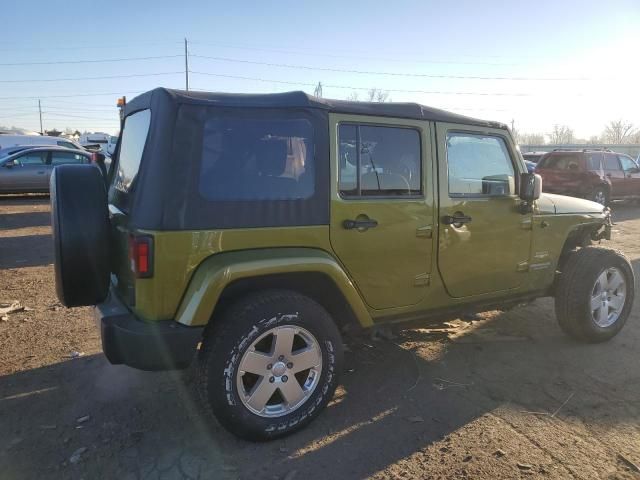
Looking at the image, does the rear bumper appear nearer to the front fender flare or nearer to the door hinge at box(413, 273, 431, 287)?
the front fender flare

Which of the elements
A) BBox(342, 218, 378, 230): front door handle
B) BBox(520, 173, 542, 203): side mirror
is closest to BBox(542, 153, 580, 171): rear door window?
BBox(520, 173, 542, 203): side mirror

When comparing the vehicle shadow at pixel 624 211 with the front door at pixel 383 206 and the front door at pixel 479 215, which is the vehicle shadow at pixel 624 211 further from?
the front door at pixel 383 206

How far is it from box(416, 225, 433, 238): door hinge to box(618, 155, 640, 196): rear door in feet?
48.4

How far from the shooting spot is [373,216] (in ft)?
10.7

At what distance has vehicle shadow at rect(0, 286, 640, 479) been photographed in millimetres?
2838

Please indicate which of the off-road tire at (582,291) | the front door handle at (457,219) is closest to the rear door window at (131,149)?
the front door handle at (457,219)

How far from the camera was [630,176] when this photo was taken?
15750 millimetres

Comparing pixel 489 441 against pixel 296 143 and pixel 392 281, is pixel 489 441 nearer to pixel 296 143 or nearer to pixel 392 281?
pixel 392 281

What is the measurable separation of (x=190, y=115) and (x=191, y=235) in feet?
2.14

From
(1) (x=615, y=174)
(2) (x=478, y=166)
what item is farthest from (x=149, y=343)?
→ (1) (x=615, y=174)

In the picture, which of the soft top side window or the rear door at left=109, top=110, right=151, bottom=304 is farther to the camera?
the soft top side window

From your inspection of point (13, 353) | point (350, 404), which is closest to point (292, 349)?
point (350, 404)

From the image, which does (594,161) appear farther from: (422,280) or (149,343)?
(149,343)

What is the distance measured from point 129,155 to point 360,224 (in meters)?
1.59
